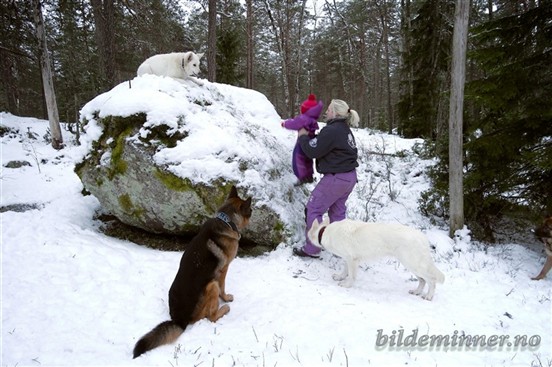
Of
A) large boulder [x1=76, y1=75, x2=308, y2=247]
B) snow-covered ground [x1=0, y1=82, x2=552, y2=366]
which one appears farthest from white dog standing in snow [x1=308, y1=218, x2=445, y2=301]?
large boulder [x1=76, y1=75, x2=308, y2=247]

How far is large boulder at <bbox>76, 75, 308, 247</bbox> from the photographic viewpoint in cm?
499

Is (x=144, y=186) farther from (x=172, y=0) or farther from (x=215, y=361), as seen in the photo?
Answer: (x=172, y=0)

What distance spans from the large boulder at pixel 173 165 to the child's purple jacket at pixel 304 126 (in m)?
0.34

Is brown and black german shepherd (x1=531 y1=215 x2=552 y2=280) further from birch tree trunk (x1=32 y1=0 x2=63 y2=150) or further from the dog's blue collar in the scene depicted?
birch tree trunk (x1=32 y1=0 x2=63 y2=150)

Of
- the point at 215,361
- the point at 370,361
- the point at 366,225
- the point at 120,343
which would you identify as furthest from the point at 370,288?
the point at 120,343

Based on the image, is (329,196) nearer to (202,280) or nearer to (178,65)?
(202,280)

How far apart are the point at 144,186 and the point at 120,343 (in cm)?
251

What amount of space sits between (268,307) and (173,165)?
8.80ft

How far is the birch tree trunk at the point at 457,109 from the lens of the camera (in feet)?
17.4

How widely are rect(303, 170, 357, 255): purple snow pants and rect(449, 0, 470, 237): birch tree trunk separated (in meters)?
2.22

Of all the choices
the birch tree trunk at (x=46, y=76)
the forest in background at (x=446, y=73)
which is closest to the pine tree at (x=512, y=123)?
the forest in background at (x=446, y=73)

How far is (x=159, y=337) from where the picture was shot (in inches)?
129

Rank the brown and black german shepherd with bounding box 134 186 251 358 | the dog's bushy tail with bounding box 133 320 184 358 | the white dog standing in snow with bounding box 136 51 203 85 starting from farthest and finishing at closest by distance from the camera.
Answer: the white dog standing in snow with bounding box 136 51 203 85 < the brown and black german shepherd with bounding box 134 186 251 358 < the dog's bushy tail with bounding box 133 320 184 358

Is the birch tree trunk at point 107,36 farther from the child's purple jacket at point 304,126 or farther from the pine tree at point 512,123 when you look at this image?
the pine tree at point 512,123
